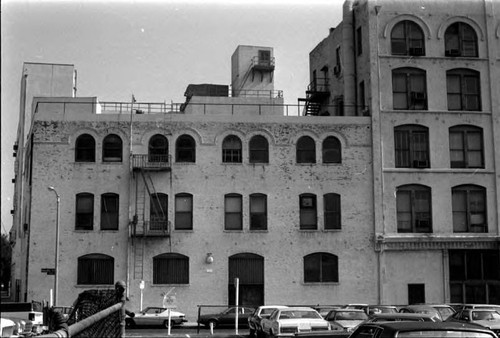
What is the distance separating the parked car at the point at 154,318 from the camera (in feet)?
124

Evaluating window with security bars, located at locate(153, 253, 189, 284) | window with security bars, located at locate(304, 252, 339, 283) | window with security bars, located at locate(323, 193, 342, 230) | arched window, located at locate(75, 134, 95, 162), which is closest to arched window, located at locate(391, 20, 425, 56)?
window with security bars, located at locate(323, 193, 342, 230)

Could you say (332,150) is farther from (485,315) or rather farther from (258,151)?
(485,315)

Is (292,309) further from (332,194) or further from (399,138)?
(399,138)

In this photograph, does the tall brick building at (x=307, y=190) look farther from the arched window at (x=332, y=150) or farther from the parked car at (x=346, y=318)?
the parked car at (x=346, y=318)

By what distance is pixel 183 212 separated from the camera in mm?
42094

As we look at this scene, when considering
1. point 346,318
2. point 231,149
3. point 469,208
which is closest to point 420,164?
point 469,208

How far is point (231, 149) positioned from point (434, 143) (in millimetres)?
12770

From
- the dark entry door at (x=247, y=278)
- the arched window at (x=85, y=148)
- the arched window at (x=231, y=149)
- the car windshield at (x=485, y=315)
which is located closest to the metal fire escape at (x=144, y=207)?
the arched window at (x=85, y=148)

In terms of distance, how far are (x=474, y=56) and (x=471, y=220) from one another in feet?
34.9

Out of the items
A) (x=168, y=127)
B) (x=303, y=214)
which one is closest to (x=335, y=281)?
(x=303, y=214)

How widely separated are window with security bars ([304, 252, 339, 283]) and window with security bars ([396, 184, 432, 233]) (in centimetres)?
470

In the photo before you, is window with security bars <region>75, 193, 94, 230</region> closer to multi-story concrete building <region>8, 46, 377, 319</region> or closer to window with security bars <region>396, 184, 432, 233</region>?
multi-story concrete building <region>8, 46, 377, 319</region>

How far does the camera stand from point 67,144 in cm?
4175

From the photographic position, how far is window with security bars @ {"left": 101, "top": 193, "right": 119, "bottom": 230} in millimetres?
41656
